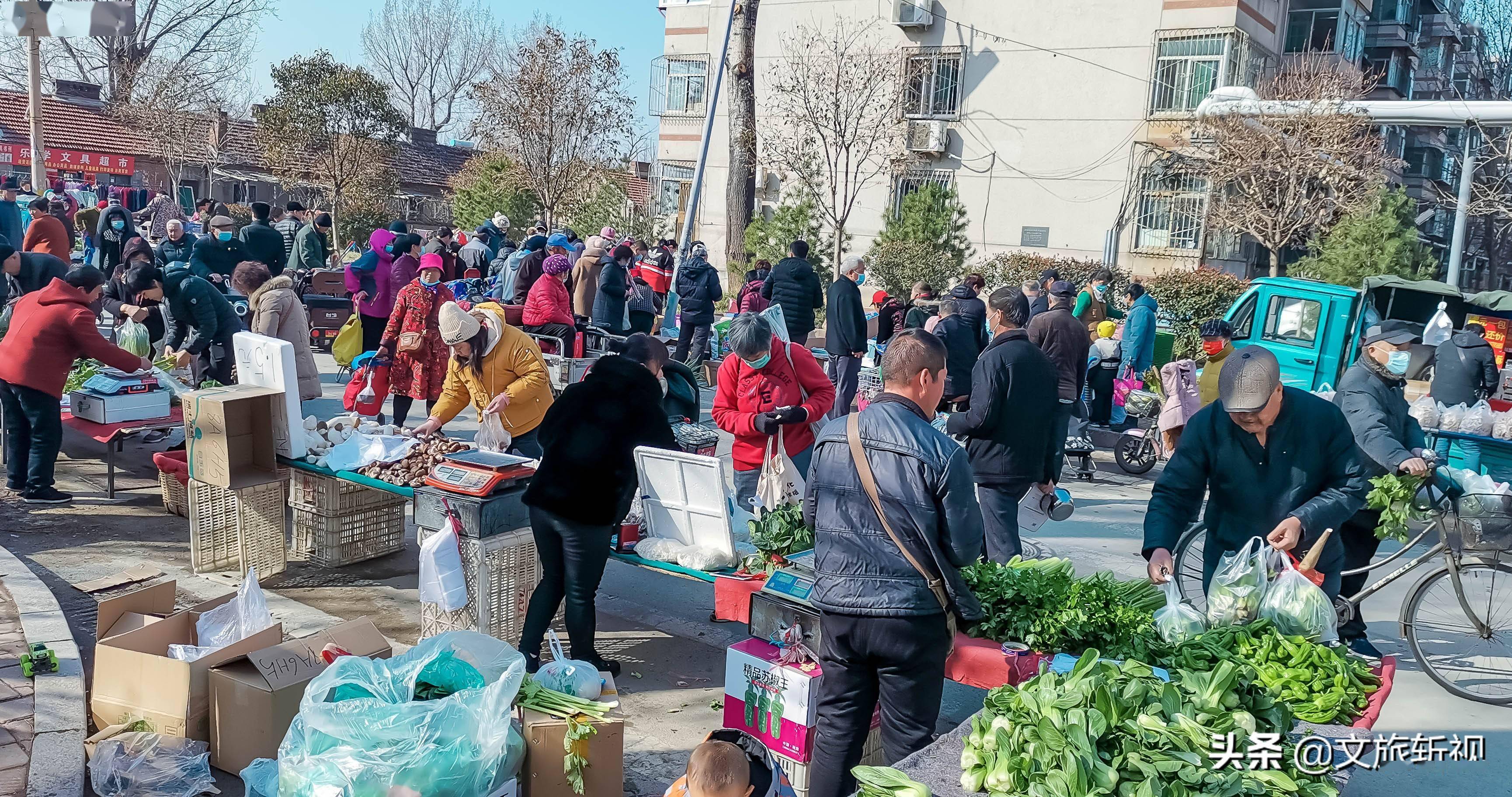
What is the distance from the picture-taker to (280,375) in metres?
6.59

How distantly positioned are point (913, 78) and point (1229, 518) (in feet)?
80.4

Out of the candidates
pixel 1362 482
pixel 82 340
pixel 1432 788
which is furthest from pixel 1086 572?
pixel 82 340

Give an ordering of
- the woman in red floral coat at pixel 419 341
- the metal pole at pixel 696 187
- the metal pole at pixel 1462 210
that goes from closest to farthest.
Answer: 1. the woman in red floral coat at pixel 419 341
2. the metal pole at pixel 696 187
3. the metal pole at pixel 1462 210

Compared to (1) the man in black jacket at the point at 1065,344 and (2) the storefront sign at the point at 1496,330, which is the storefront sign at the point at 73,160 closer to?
(1) the man in black jacket at the point at 1065,344

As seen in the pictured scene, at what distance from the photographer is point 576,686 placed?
4.27 meters

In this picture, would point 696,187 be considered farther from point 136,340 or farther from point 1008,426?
point 1008,426

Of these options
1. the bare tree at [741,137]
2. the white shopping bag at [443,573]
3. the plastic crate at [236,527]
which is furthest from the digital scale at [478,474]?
the bare tree at [741,137]

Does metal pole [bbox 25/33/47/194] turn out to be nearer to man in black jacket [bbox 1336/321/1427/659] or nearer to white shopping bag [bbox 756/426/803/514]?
white shopping bag [bbox 756/426/803/514]

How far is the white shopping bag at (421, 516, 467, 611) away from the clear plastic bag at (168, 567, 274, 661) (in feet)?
2.59

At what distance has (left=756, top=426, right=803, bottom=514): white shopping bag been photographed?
5.88 meters

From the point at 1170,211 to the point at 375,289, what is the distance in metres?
17.4

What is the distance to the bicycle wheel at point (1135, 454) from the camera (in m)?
11.2

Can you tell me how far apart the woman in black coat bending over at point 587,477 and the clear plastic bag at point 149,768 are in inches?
57.7

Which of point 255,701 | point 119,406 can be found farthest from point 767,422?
point 119,406
